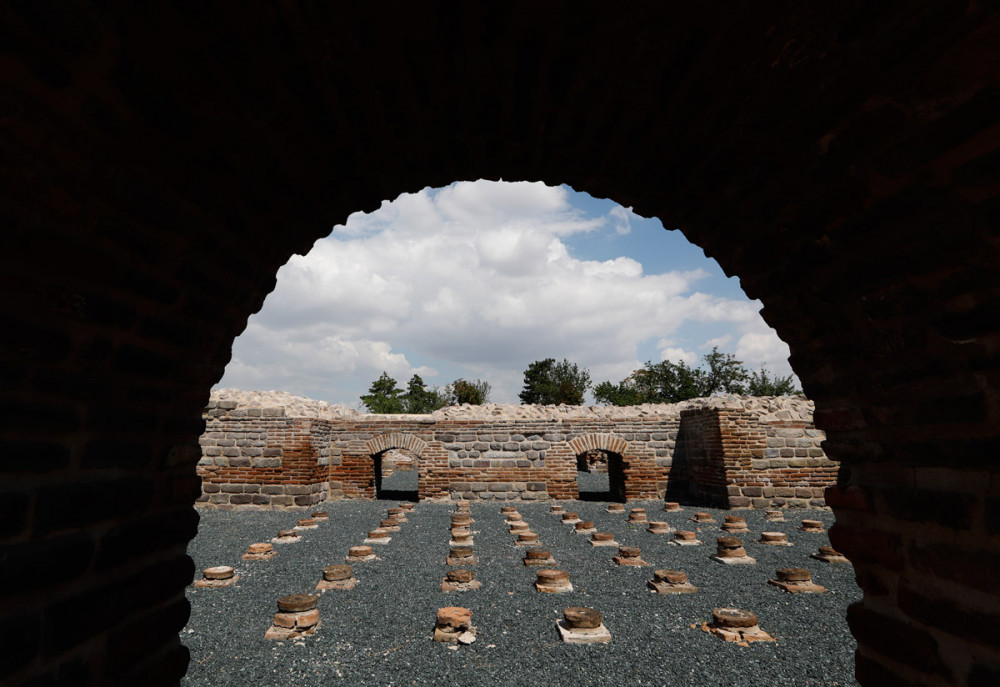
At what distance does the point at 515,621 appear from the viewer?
4.57m

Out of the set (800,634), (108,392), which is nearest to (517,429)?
(800,634)

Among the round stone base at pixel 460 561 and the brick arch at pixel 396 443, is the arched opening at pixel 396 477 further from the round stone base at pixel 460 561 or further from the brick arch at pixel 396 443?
the round stone base at pixel 460 561

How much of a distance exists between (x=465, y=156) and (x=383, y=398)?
3665cm

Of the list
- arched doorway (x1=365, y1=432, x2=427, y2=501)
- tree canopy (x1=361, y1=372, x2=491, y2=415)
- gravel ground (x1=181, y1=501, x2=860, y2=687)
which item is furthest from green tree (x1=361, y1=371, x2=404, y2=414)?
gravel ground (x1=181, y1=501, x2=860, y2=687)

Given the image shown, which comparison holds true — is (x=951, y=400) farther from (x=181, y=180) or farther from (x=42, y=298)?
(x=42, y=298)

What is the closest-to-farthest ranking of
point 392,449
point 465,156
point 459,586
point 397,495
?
point 465,156 → point 459,586 → point 397,495 → point 392,449

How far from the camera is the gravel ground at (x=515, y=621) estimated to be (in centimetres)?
363

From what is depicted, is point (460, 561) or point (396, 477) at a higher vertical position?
point (396, 477)

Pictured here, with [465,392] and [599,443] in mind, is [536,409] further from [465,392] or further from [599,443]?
[465,392]

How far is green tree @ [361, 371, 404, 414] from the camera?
1468 inches

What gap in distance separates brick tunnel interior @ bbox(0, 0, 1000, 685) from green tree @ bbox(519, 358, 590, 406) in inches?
1600

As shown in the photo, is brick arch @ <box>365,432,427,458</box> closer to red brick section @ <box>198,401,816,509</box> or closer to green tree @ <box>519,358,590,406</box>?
red brick section @ <box>198,401,816,509</box>

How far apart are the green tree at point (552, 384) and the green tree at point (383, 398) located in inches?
480

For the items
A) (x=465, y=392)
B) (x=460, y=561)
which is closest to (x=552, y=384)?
(x=465, y=392)
